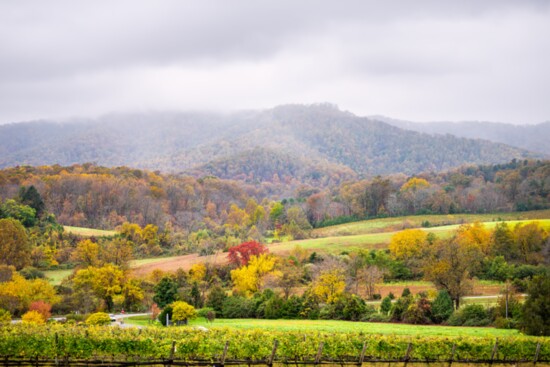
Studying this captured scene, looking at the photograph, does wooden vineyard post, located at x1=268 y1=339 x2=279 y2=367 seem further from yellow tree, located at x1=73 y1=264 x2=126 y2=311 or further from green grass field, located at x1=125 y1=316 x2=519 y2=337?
yellow tree, located at x1=73 y1=264 x2=126 y2=311

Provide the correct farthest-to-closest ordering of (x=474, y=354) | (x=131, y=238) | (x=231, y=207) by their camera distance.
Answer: (x=231, y=207) < (x=131, y=238) < (x=474, y=354)

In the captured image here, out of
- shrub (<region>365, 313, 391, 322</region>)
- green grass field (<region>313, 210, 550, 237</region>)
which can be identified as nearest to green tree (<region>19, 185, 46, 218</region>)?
green grass field (<region>313, 210, 550, 237</region>)

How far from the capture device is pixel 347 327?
43469 millimetres

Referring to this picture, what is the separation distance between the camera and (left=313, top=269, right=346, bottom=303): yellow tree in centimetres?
5478

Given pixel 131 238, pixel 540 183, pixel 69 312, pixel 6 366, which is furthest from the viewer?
pixel 540 183

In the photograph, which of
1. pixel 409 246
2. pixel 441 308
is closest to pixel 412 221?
pixel 409 246

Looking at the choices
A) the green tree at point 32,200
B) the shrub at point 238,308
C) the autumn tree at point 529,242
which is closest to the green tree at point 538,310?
the shrub at point 238,308

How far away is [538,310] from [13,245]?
64.2 metres

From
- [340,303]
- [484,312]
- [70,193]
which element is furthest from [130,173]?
[484,312]

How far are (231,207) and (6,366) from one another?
12063 cm

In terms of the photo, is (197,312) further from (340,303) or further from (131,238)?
(131,238)

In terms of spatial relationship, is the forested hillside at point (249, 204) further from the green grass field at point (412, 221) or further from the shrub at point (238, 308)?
the shrub at point (238, 308)

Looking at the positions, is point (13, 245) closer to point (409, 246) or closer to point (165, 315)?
point (165, 315)

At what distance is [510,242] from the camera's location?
72750 millimetres
